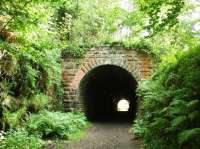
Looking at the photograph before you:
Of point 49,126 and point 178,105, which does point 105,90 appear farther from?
point 178,105

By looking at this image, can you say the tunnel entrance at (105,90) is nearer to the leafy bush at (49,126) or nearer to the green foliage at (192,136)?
the leafy bush at (49,126)

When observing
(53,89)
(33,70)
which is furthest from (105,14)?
(33,70)

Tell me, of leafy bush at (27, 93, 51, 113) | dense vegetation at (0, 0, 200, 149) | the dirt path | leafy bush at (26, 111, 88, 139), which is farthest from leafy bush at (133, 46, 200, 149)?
leafy bush at (27, 93, 51, 113)

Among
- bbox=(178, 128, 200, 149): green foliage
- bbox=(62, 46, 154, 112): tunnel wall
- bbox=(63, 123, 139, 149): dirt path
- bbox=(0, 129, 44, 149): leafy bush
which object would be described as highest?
bbox=(62, 46, 154, 112): tunnel wall

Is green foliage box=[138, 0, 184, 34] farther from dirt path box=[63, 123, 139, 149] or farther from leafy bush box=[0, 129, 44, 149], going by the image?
leafy bush box=[0, 129, 44, 149]

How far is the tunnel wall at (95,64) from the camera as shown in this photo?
1453 cm

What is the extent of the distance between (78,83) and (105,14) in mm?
5580

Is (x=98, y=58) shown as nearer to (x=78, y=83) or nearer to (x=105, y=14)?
(x=78, y=83)

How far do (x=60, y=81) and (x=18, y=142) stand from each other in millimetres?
6828

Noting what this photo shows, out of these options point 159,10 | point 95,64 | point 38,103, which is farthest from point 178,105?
point 95,64

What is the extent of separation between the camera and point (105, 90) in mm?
22484

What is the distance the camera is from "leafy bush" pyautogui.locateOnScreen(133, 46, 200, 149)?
21.0 feet

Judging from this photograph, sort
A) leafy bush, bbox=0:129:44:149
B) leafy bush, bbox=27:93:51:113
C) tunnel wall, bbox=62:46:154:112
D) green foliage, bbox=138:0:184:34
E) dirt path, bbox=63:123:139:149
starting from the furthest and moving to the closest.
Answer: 1. tunnel wall, bbox=62:46:154:112
2. leafy bush, bbox=27:93:51:113
3. dirt path, bbox=63:123:139:149
4. leafy bush, bbox=0:129:44:149
5. green foliage, bbox=138:0:184:34

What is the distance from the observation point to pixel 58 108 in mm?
14195
